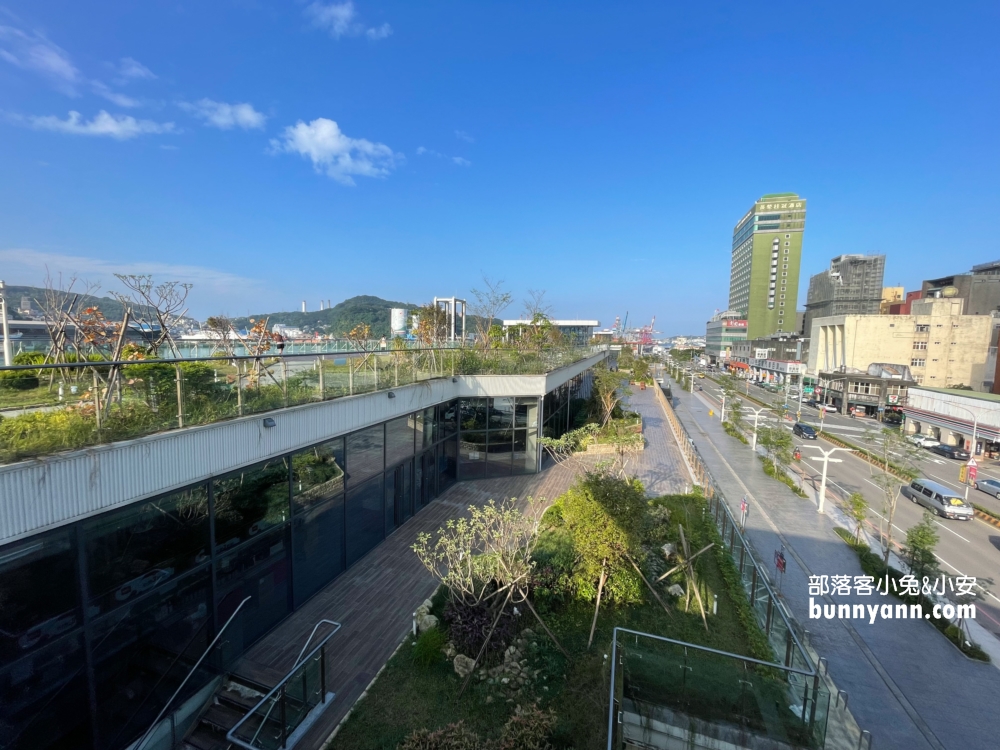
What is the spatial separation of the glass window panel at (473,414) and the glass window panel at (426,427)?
168 centimetres

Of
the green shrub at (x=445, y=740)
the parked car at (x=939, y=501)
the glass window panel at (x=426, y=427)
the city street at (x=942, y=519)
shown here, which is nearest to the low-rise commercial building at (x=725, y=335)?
the city street at (x=942, y=519)

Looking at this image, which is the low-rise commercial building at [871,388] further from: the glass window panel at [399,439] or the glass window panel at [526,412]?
the glass window panel at [399,439]

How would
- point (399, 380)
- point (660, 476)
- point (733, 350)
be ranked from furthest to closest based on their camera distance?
1. point (733, 350)
2. point (660, 476)
3. point (399, 380)

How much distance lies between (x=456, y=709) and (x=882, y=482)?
1700 centimetres

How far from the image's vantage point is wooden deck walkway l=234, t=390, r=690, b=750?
6.27m

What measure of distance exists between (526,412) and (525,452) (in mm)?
1502

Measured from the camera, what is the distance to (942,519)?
725 inches

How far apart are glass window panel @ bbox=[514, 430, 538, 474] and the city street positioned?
1267 centimetres

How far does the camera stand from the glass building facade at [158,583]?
171 inches

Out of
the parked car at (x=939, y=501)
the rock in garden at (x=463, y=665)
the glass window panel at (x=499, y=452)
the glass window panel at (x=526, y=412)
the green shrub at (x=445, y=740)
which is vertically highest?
the glass window panel at (x=526, y=412)

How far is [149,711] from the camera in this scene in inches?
213

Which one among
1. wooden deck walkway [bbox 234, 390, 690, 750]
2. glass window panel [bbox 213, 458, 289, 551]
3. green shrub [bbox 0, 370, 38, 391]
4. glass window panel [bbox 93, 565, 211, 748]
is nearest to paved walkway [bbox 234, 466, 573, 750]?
wooden deck walkway [bbox 234, 390, 690, 750]

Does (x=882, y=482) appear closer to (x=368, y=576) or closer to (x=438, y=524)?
(x=438, y=524)

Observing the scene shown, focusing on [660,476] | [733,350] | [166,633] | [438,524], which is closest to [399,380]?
[438,524]
